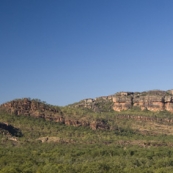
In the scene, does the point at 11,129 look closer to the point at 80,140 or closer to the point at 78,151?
the point at 80,140

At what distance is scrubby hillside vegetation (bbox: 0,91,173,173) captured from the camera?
41.8 metres

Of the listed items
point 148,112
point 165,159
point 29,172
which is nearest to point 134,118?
point 148,112

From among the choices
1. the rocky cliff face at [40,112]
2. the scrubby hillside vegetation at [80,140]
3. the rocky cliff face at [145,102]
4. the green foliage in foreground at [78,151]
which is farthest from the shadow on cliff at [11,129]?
the rocky cliff face at [145,102]

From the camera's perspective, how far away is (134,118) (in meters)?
88.9

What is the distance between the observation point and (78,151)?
52.3 meters

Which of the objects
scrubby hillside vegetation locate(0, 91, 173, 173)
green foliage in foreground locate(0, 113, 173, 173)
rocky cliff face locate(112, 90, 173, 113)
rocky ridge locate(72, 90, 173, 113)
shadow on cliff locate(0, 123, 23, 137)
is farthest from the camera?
rocky ridge locate(72, 90, 173, 113)

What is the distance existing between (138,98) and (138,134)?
28.4 m

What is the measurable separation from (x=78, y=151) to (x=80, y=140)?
41.6ft

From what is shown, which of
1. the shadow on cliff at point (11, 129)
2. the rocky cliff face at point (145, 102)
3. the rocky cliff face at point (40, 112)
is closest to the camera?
the shadow on cliff at point (11, 129)

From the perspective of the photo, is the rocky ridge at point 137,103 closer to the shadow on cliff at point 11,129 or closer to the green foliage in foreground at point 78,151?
the green foliage in foreground at point 78,151

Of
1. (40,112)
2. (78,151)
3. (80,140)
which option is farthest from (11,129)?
(78,151)

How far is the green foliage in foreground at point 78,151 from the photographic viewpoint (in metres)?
39.9

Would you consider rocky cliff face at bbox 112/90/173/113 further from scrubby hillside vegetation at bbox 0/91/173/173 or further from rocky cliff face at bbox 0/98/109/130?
rocky cliff face at bbox 0/98/109/130

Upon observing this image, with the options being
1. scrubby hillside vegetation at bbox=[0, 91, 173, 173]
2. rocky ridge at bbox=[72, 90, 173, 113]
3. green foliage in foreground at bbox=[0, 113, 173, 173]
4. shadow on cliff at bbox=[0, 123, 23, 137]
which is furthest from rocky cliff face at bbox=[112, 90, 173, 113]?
shadow on cliff at bbox=[0, 123, 23, 137]
